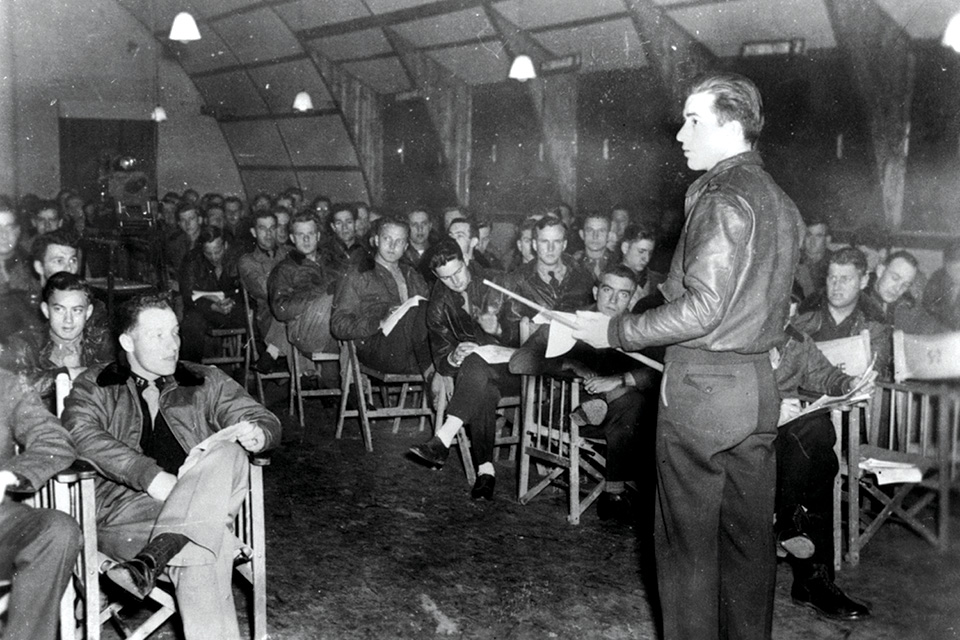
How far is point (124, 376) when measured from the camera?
2930 millimetres

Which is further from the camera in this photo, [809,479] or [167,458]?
[809,479]

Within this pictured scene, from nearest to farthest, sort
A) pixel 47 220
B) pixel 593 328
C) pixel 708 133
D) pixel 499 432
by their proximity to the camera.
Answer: pixel 708 133 < pixel 593 328 < pixel 499 432 < pixel 47 220

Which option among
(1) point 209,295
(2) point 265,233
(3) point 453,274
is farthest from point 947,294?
(1) point 209,295

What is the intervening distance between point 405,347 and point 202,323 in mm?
2320

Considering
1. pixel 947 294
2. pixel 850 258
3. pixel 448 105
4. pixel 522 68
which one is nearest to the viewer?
pixel 850 258

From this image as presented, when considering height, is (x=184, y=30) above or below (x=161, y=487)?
above

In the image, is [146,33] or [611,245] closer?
[611,245]

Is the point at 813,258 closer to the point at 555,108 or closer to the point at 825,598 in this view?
the point at 555,108

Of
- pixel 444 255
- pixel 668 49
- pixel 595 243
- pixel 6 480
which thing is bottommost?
pixel 6 480

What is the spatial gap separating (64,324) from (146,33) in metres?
11.7

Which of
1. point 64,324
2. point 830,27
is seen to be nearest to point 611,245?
point 830,27

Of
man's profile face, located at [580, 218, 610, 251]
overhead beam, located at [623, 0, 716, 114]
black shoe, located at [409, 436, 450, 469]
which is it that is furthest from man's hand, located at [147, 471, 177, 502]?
overhead beam, located at [623, 0, 716, 114]

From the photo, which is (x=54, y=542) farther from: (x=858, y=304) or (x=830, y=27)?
(x=830, y=27)

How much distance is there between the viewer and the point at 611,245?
24.7ft
